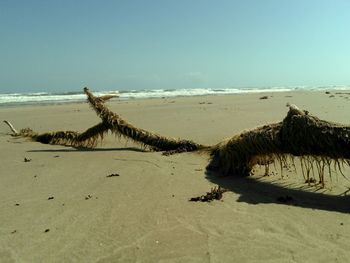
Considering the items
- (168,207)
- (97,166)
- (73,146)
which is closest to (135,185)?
(168,207)

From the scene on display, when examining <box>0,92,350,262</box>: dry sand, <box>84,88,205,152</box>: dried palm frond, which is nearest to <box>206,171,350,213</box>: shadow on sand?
<box>0,92,350,262</box>: dry sand

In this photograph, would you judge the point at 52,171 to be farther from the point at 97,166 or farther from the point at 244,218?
the point at 244,218

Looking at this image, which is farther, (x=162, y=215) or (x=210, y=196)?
(x=210, y=196)

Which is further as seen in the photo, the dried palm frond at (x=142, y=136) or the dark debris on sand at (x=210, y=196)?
the dried palm frond at (x=142, y=136)

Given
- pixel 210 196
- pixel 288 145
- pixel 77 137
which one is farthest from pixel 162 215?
pixel 77 137

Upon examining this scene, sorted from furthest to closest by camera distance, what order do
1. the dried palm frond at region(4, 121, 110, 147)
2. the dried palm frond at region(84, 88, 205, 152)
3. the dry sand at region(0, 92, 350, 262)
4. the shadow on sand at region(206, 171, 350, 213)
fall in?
1. the dried palm frond at region(4, 121, 110, 147)
2. the dried palm frond at region(84, 88, 205, 152)
3. the shadow on sand at region(206, 171, 350, 213)
4. the dry sand at region(0, 92, 350, 262)

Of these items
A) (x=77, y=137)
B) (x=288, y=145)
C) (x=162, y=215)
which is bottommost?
(x=162, y=215)

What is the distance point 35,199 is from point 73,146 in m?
3.56

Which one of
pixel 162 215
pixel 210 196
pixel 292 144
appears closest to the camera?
pixel 162 215

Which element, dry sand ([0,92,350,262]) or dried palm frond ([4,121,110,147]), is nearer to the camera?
dry sand ([0,92,350,262])

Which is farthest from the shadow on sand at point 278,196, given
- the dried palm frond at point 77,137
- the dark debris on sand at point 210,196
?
the dried palm frond at point 77,137

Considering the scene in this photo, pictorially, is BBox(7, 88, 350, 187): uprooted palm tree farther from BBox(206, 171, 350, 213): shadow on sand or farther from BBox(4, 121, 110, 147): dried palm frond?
BBox(4, 121, 110, 147): dried palm frond

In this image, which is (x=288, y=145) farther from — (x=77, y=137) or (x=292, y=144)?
(x=77, y=137)

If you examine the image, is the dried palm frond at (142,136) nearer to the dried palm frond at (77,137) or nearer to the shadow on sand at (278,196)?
the dried palm frond at (77,137)
